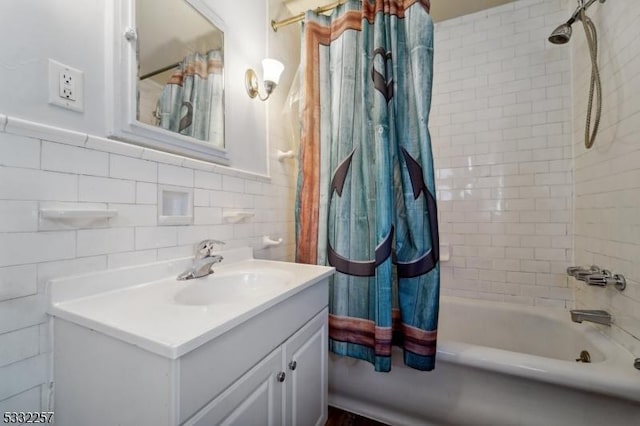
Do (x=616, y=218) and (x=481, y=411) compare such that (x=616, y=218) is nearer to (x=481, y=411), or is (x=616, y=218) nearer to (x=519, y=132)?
(x=519, y=132)

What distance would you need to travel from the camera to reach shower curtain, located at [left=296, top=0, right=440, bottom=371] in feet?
3.62

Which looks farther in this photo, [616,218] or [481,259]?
[481,259]

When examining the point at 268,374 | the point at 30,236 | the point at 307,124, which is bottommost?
the point at 268,374

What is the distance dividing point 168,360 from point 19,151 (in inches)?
24.3

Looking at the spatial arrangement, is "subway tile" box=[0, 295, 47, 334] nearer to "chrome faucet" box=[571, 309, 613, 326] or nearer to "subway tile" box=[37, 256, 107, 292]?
"subway tile" box=[37, 256, 107, 292]

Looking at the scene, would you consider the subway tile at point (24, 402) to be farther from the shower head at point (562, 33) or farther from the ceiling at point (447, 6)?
the shower head at point (562, 33)

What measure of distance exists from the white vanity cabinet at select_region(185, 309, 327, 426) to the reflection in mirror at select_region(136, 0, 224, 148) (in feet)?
2.86

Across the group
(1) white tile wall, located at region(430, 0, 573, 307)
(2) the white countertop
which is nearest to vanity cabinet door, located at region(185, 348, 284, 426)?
(2) the white countertop

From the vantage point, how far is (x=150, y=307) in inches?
25.5

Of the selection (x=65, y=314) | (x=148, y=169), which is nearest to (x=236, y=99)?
(x=148, y=169)

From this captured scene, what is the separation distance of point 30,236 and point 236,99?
0.96 m

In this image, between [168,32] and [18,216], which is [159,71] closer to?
[168,32]

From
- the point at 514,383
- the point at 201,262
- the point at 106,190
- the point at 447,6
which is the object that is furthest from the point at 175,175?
the point at 447,6

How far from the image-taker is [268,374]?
0.75m
